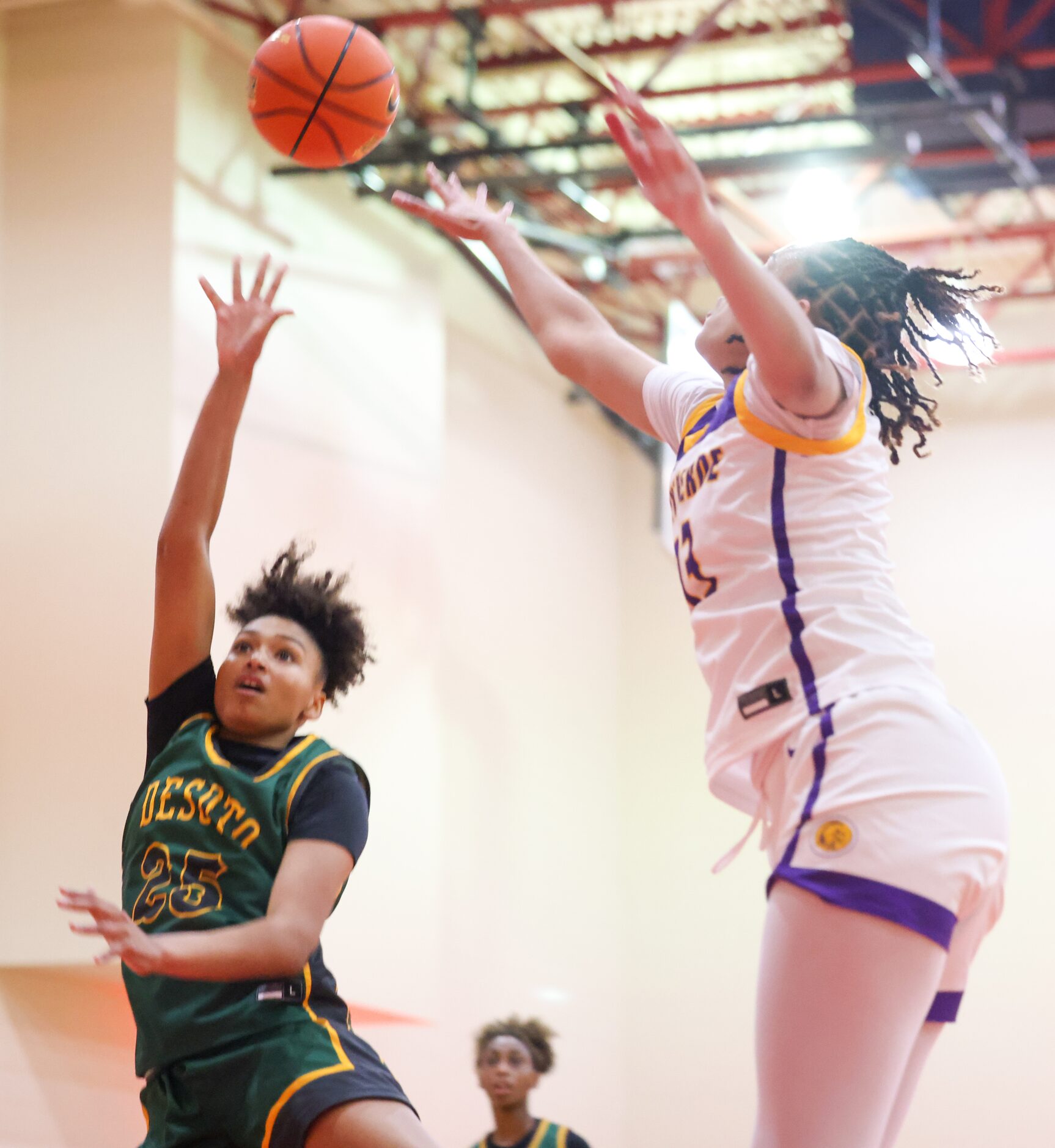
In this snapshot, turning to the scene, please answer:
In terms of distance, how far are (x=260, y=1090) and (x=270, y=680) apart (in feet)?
2.50

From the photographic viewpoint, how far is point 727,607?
2287mm

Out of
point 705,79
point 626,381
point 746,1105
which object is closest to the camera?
point 626,381

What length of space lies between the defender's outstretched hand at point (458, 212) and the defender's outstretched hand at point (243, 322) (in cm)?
31

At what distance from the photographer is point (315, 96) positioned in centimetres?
404

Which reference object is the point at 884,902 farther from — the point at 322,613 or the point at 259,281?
the point at 259,281

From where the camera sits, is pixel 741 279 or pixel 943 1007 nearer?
pixel 741 279

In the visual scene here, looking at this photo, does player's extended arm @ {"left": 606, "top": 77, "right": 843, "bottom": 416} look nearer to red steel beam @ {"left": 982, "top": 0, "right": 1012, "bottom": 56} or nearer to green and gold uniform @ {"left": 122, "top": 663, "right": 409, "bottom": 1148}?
green and gold uniform @ {"left": 122, "top": 663, "right": 409, "bottom": 1148}

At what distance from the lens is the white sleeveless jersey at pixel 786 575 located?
2180 millimetres

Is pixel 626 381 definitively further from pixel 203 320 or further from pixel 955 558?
pixel 955 558

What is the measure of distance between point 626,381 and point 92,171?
4648 millimetres

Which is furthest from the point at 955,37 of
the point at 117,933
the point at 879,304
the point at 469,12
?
the point at 117,933

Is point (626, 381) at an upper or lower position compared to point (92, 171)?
lower

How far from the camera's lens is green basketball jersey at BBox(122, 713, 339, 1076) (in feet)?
8.45

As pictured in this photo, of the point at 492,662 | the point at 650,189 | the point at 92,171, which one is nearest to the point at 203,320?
the point at 92,171
